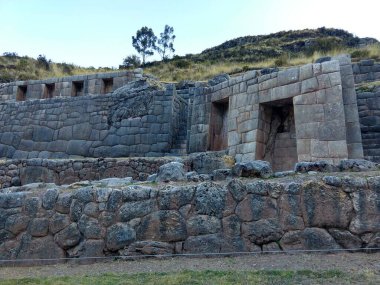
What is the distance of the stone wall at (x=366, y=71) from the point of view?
1383cm

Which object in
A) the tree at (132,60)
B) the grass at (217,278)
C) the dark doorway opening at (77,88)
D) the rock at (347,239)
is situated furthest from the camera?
the tree at (132,60)

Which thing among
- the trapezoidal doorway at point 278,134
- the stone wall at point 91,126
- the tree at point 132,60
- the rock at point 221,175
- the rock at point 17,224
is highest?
the tree at point 132,60

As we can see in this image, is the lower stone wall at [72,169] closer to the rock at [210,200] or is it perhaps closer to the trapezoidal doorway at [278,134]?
the trapezoidal doorway at [278,134]

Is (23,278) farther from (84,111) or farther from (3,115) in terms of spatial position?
(3,115)

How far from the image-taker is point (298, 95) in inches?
319

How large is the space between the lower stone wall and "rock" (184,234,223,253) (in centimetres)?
493

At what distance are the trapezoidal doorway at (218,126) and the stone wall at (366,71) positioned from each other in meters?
6.14

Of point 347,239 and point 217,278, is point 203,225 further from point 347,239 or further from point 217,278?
point 347,239

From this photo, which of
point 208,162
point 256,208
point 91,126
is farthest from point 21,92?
point 256,208

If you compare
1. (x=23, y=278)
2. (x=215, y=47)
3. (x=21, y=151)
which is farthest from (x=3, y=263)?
(x=215, y=47)

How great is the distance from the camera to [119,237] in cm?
437

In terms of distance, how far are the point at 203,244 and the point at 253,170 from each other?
1221 mm

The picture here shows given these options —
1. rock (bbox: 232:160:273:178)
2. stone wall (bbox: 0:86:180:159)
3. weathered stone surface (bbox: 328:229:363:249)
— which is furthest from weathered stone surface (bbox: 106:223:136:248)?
stone wall (bbox: 0:86:180:159)

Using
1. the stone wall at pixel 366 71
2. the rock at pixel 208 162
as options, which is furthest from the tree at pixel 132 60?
the rock at pixel 208 162
